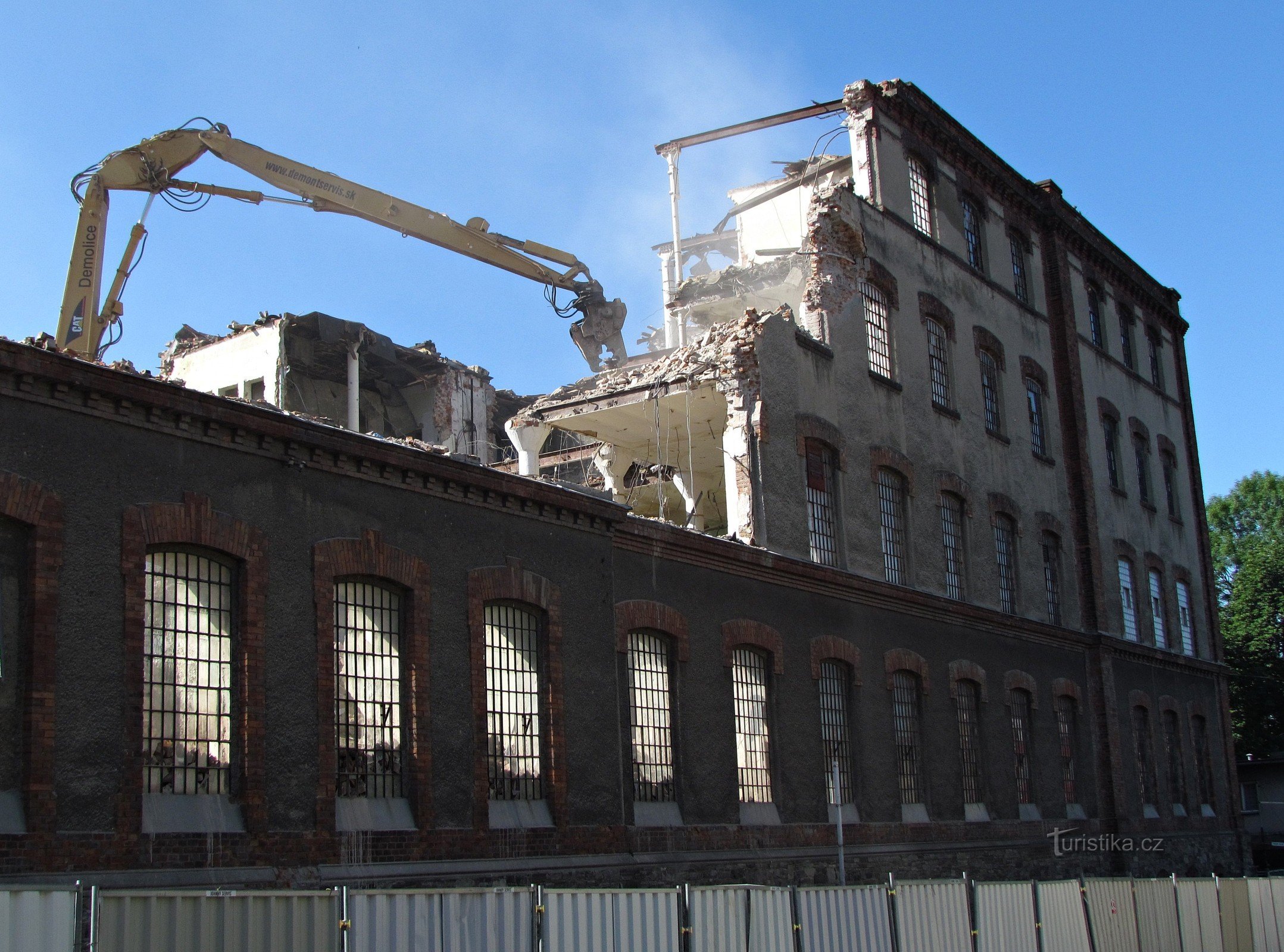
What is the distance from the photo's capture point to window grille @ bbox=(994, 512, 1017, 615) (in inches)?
1100

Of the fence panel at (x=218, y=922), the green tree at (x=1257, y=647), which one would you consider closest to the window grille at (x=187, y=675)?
the fence panel at (x=218, y=922)

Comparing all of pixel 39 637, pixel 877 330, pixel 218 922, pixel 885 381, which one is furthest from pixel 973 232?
pixel 218 922

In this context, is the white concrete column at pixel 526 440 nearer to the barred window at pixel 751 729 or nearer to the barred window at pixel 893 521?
the barred window at pixel 751 729

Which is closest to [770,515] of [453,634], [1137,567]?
[453,634]

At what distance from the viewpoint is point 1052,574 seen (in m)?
30.1

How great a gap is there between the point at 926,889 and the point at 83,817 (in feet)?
26.7

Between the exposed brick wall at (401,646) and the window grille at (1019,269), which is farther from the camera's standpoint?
the window grille at (1019,269)

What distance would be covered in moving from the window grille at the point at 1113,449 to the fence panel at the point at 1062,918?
18.3 meters

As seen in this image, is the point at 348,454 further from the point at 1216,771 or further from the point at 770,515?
the point at 1216,771

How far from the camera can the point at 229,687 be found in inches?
529

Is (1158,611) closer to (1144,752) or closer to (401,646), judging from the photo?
(1144,752)

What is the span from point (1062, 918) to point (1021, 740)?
→ 10.9 meters

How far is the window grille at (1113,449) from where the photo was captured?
33688mm

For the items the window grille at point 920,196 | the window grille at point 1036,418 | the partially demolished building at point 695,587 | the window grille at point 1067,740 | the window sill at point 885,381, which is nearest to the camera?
the partially demolished building at point 695,587
